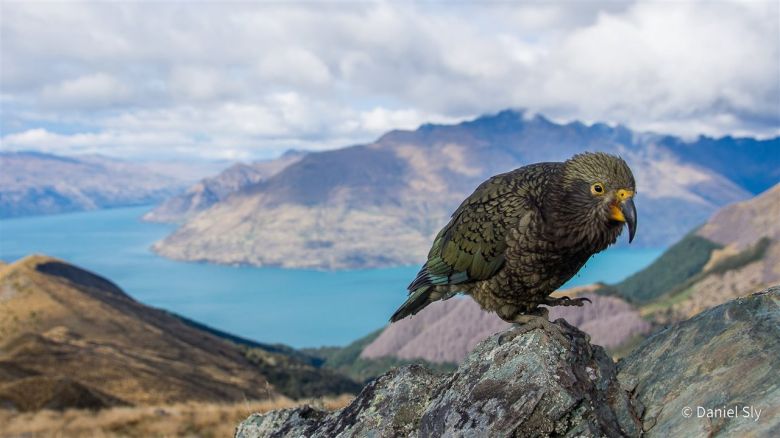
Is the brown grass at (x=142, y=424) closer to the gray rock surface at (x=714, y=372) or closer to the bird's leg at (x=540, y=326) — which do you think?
the bird's leg at (x=540, y=326)

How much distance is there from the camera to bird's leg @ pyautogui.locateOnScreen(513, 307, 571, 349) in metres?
7.40

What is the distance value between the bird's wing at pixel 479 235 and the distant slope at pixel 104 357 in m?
16.7

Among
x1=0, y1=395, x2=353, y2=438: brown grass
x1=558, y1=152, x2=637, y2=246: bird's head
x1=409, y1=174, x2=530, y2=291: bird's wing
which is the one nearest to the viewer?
x1=558, y1=152, x2=637, y2=246: bird's head

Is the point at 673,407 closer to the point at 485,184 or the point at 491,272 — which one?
the point at 491,272

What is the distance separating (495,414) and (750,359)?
2.91 m

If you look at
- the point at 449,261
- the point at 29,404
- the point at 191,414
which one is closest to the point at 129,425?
the point at 191,414

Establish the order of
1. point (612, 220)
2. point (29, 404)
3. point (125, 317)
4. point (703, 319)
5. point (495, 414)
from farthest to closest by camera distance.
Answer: point (125, 317)
point (29, 404)
point (703, 319)
point (612, 220)
point (495, 414)

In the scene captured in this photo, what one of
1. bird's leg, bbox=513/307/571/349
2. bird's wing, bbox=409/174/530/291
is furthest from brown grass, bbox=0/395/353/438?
bird's leg, bbox=513/307/571/349

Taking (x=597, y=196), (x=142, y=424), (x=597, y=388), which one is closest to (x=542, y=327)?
(x=597, y=388)

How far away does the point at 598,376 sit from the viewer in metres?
7.41

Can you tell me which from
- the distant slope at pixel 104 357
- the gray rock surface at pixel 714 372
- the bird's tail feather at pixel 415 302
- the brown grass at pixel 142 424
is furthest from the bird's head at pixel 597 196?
the distant slope at pixel 104 357

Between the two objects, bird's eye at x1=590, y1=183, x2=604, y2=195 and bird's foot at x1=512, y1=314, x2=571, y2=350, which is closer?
bird's eye at x1=590, y1=183, x2=604, y2=195

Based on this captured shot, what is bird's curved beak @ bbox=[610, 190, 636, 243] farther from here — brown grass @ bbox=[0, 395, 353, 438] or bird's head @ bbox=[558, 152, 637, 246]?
brown grass @ bbox=[0, 395, 353, 438]

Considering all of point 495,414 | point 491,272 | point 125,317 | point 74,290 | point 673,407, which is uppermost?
point 74,290
